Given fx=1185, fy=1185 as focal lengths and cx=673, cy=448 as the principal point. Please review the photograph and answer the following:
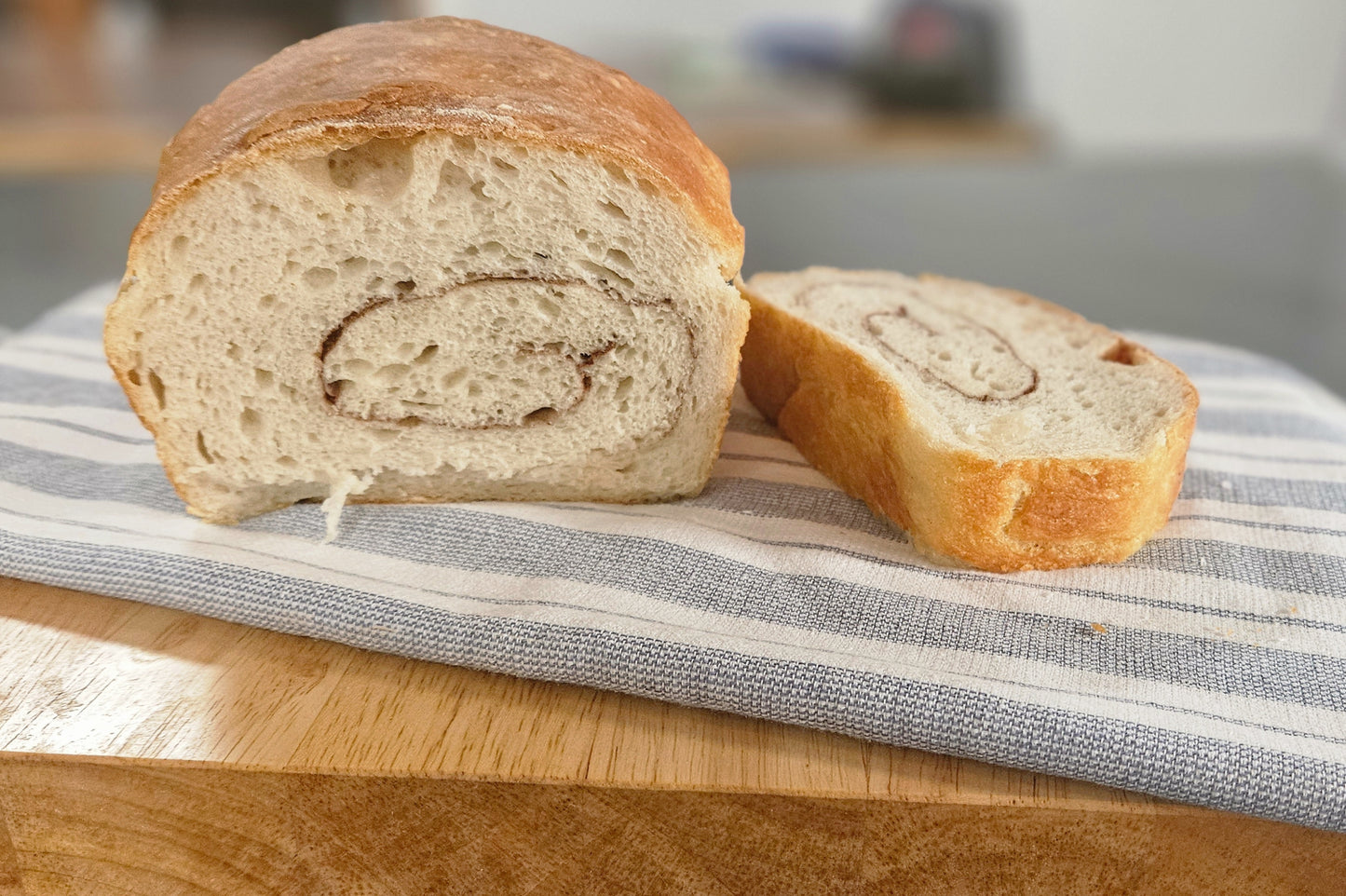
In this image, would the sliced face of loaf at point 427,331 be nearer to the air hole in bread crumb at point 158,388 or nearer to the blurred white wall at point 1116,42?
the air hole in bread crumb at point 158,388

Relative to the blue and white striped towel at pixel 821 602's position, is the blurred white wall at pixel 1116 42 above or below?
above

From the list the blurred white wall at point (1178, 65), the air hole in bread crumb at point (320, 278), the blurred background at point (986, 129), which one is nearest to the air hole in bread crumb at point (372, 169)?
the air hole in bread crumb at point (320, 278)

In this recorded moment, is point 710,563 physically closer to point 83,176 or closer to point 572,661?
point 572,661

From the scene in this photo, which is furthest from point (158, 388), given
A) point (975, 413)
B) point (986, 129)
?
point (986, 129)

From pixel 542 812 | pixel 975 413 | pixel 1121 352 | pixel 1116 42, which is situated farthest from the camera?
pixel 1116 42

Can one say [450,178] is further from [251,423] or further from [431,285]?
[251,423]

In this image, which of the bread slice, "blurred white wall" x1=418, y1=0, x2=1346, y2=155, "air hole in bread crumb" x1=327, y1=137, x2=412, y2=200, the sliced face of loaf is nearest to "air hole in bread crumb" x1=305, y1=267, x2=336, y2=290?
the sliced face of loaf
